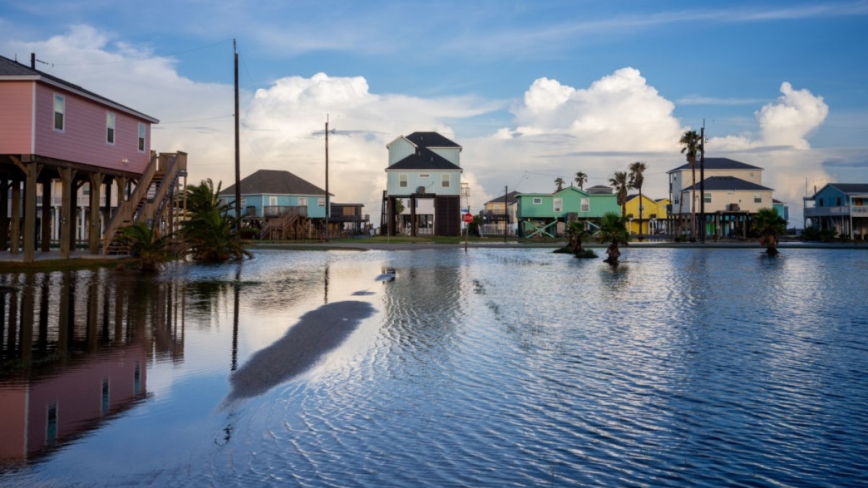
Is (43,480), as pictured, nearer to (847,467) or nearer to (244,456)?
(244,456)

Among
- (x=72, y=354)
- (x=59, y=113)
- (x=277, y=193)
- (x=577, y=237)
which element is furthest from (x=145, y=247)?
(x=277, y=193)

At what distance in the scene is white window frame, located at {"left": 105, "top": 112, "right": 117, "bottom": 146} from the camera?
109 feet

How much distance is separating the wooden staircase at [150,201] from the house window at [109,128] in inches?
108

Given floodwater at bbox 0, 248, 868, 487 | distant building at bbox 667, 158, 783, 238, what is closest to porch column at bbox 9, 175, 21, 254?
floodwater at bbox 0, 248, 868, 487

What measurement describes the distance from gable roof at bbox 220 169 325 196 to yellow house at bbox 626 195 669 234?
172 ft

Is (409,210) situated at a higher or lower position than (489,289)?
higher

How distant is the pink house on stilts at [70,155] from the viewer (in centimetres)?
2712

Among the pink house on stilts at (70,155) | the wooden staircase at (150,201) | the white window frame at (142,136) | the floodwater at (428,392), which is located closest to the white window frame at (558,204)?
the pink house on stilts at (70,155)

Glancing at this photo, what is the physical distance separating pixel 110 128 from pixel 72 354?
25.9 metres

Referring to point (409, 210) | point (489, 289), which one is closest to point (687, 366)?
point (489, 289)

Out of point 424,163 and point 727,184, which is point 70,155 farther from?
point 727,184

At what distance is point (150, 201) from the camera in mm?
36625

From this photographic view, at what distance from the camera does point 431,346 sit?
12172 millimetres

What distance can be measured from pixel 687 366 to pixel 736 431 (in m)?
3.36
